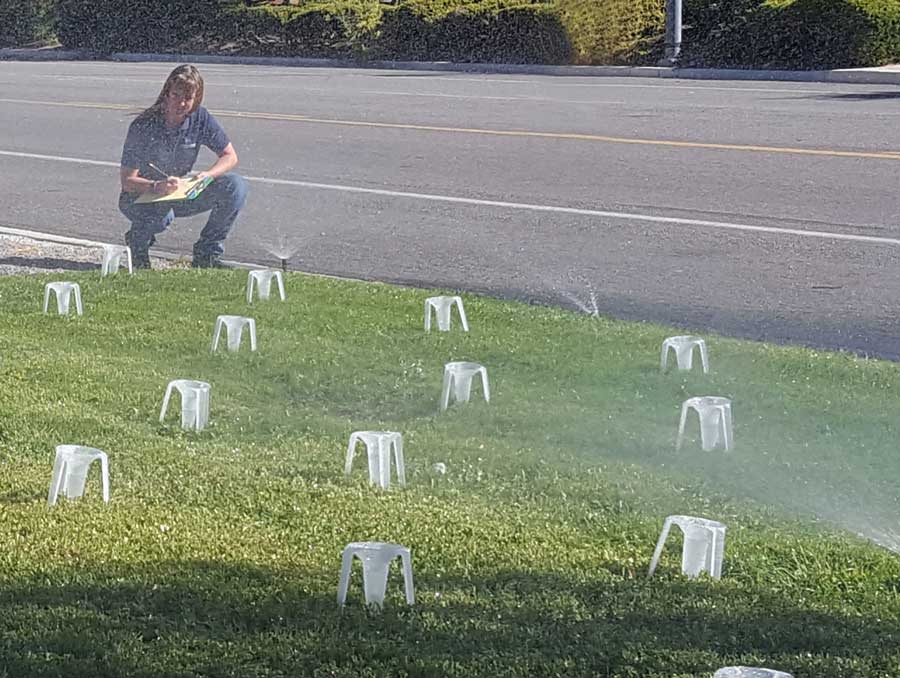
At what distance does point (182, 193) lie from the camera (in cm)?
811

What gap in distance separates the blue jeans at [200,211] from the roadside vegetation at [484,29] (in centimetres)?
1538

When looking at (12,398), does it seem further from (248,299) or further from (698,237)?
(698,237)

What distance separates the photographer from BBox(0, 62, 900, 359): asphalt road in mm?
7562

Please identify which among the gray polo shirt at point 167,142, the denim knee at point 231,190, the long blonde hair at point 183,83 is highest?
the long blonde hair at point 183,83

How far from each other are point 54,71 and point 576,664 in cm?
2450

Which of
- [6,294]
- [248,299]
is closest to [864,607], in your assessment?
[248,299]

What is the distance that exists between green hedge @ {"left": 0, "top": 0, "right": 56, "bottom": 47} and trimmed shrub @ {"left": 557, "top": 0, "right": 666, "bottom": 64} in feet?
51.7

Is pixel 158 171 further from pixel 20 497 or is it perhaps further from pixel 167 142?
pixel 20 497

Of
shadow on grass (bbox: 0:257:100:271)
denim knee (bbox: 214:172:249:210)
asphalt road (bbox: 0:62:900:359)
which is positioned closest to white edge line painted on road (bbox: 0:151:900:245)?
asphalt road (bbox: 0:62:900:359)

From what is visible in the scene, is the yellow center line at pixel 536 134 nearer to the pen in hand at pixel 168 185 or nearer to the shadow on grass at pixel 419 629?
the pen in hand at pixel 168 185

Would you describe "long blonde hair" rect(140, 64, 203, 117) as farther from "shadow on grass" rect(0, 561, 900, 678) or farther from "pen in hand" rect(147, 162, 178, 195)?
"shadow on grass" rect(0, 561, 900, 678)

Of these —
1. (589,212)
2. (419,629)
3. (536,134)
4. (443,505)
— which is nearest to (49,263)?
(589,212)

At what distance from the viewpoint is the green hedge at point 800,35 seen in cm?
2167

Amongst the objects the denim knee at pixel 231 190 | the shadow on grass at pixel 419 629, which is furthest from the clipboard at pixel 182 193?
the shadow on grass at pixel 419 629
